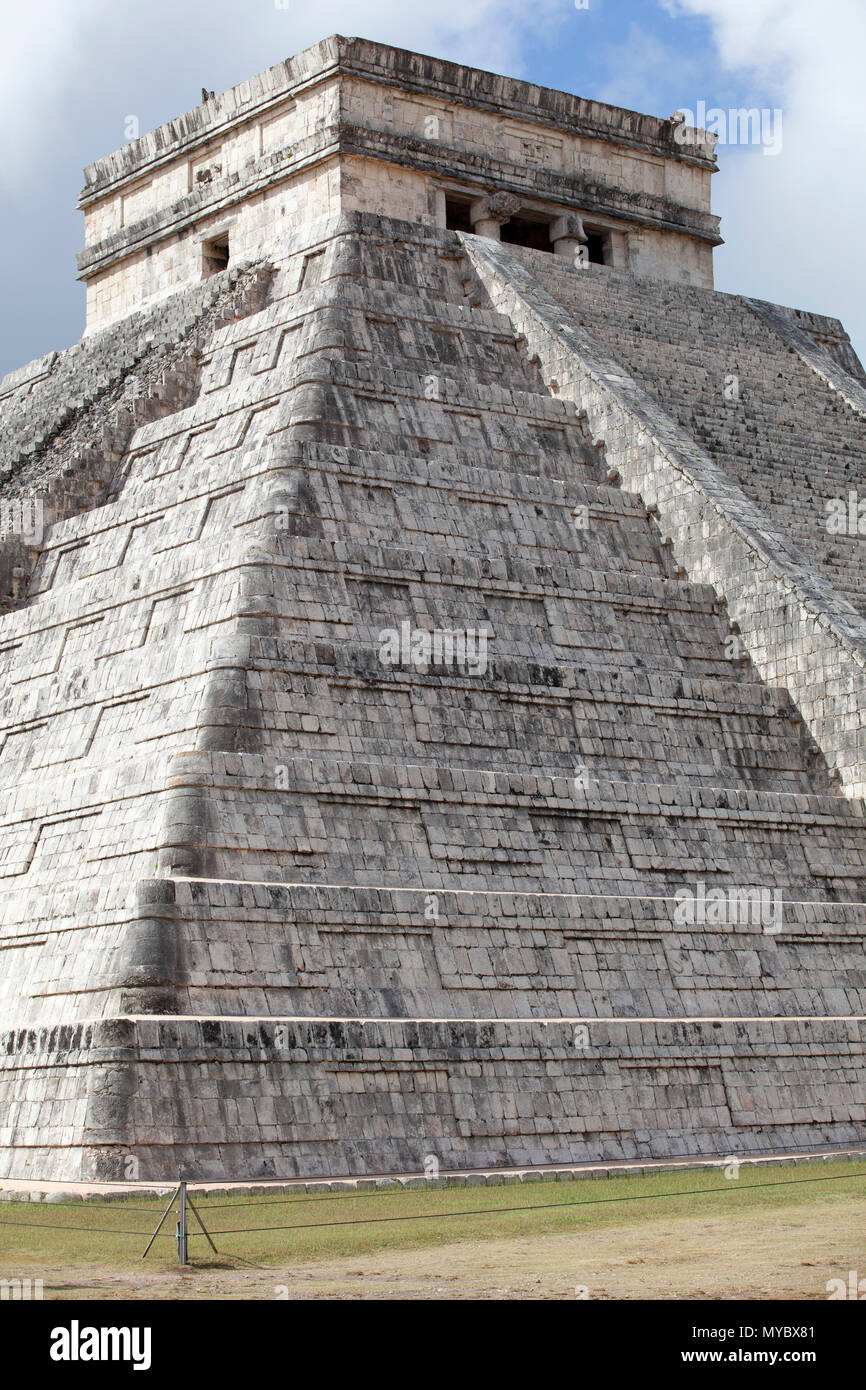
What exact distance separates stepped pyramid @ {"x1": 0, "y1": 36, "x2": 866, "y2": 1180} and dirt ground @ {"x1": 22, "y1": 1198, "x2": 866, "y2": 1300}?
358 cm

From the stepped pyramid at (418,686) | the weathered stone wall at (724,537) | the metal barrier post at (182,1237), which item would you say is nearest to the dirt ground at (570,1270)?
the metal barrier post at (182,1237)

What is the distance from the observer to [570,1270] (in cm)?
1083

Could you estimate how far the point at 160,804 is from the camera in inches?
697

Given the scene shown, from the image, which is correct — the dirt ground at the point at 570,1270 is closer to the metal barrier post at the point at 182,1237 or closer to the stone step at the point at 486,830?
the metal barrier post at the point at 182,1237

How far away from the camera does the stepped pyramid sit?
16.2 m

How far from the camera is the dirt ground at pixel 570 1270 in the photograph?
10.1 metres

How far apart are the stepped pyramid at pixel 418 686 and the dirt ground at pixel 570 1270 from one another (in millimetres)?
3578

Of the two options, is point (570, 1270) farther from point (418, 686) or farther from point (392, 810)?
point (418, 686)

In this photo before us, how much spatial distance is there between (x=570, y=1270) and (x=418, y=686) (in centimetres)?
927

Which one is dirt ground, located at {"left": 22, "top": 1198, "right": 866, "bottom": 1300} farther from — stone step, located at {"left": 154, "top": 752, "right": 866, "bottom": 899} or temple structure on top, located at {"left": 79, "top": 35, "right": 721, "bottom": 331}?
temple structure on top, located at {"left": 79, "top": 35, "right": 721, "bottom": 331}

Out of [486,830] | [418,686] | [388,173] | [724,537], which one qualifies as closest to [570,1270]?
[486,830]

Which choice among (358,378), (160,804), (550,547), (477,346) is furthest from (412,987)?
(477,346)

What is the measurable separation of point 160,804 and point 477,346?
9763 millimetres

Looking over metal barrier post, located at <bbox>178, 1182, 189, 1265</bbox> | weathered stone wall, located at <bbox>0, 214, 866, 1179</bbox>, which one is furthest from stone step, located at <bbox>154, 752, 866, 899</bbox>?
metal barrier post, located at <bbox>178, 1182, 189, 1265</bbox>
